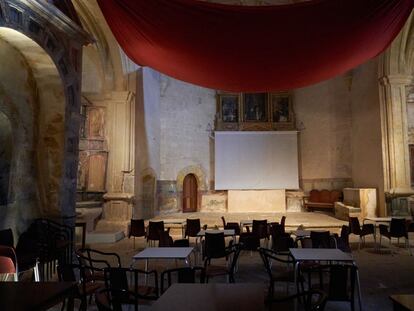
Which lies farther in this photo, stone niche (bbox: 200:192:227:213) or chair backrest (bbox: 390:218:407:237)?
stone niche (bbox: 200:192:227:213)

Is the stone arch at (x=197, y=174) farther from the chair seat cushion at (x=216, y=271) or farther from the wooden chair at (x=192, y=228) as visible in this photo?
the chair seat cushion at (x=216, y=271)

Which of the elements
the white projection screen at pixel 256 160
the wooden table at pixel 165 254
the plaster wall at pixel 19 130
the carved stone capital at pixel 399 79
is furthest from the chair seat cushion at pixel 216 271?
the white projection screen at pixel 256 160

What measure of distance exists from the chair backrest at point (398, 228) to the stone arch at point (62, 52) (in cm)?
622

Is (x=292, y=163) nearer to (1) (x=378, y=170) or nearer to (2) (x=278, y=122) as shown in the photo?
(2) (x=278, y=122)

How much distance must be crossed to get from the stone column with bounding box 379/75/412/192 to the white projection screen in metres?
4.55

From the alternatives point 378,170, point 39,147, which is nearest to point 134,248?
point 39,147

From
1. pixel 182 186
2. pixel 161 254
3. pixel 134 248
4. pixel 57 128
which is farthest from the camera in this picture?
pixel 182 186

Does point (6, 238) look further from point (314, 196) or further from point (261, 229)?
point (314, 196)

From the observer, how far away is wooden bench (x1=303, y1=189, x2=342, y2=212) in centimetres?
1325

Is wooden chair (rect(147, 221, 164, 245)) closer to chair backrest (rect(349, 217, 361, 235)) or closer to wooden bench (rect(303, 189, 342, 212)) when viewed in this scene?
chair backrest (rect(349, 217, 361, 235))

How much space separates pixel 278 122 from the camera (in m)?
15.1

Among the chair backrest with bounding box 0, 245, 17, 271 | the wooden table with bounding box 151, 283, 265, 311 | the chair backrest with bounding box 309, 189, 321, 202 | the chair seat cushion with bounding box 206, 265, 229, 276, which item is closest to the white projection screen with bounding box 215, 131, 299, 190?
the chair backrest with bounding box 309, 189, 321, 202

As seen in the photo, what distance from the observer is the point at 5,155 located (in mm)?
5234

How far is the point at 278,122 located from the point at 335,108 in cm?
245
